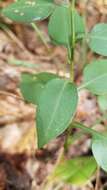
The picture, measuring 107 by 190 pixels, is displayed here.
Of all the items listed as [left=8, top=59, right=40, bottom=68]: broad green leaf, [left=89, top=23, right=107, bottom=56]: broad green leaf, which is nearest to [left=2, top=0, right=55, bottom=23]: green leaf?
[left=89, top=23, right=107, bottom=56]: broad green leaf

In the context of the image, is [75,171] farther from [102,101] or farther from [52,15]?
[52,15]

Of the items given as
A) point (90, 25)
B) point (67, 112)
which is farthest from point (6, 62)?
point (67, 112)

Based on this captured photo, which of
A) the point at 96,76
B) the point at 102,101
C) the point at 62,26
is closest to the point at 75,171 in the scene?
the point at 102,101

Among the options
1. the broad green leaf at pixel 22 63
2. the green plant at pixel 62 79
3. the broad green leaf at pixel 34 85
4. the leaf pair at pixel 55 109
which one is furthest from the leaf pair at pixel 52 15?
the broad green leaf at pixel 22 63

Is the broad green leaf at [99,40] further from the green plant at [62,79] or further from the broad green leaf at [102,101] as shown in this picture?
the broad green leaf at [102,101]

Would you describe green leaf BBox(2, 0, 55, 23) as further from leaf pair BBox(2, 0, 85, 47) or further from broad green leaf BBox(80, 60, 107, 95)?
broad green leaf BBox(80, 60, 107, 95)

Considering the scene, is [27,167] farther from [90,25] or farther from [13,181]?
[90,25]
